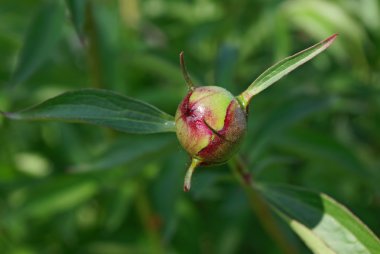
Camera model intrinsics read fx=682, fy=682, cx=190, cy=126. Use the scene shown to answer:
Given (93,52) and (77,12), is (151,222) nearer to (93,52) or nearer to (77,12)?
(93,52)

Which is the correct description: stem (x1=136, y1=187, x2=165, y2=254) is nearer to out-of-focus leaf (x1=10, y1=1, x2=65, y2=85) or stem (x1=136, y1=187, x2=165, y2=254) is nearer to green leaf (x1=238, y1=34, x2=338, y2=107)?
out-of-focus leaf (x1=10, y1=1, x2=65, y2=85)

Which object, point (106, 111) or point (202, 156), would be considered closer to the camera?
point (202, 156)

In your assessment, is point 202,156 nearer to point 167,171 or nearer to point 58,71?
point 167,171

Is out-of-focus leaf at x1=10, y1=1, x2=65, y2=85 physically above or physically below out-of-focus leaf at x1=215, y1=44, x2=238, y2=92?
above

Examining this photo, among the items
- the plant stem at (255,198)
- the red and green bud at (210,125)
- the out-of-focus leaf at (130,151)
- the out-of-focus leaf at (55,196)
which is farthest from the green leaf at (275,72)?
the out-of-focus leaf at (55,196)

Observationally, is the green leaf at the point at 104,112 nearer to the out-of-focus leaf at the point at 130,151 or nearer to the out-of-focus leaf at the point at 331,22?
the out-of-focus leaf at the point at 130,151

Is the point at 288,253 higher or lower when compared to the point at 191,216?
lower

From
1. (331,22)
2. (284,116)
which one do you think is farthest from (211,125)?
(331,22)

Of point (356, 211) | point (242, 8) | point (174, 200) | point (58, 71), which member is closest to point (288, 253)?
point (174, 200)

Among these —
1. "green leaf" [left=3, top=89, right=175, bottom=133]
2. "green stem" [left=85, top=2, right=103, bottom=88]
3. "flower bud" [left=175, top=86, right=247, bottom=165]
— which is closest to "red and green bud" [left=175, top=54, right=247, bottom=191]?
"flower bud" [left=175, top=86, right=247, bottom=165]
